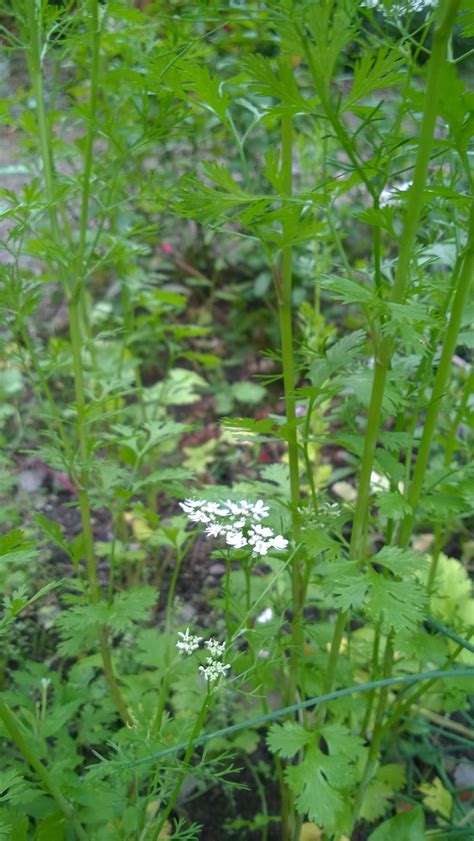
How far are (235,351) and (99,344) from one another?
2.24 feet

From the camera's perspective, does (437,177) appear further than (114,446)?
No

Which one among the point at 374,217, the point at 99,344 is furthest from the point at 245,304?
the point at 374,217

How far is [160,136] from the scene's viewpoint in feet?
3.99

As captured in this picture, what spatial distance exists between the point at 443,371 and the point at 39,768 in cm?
86

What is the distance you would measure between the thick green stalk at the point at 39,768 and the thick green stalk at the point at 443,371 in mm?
666

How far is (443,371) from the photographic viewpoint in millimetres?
1018

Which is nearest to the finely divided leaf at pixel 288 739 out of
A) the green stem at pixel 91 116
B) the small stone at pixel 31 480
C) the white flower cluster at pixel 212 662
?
the white flower cluster at pixel 212 662

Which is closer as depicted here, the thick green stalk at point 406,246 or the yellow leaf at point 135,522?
the thick green stalk at point 406,246

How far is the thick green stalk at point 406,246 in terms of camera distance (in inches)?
29.1

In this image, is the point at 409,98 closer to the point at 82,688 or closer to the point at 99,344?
the point at 82,688

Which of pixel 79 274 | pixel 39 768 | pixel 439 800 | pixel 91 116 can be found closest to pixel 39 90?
pixel 91 116

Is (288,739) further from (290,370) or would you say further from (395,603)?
(290,370)

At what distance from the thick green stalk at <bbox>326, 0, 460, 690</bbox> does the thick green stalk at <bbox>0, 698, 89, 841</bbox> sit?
46cm

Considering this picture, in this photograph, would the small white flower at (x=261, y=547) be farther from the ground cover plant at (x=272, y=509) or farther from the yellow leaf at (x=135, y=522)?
the yellow leaf at (x=135, y=522)
